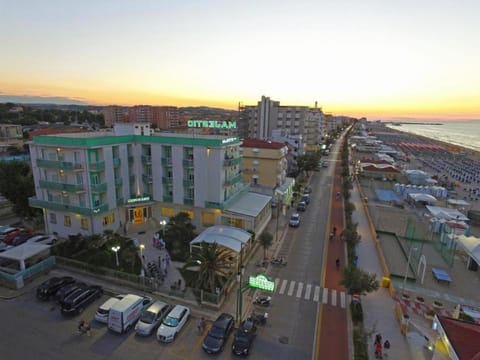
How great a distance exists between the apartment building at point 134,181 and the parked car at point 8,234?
12.7 feet

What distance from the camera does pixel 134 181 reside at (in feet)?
136

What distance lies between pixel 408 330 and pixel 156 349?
20286 millimetres

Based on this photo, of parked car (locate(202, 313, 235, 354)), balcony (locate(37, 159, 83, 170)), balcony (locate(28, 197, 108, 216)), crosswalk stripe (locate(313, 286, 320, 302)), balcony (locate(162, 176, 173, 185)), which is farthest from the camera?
balcony (locate(162, 176, 173, 185))

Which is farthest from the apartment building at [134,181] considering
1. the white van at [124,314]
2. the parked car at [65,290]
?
the white van at [124,314]

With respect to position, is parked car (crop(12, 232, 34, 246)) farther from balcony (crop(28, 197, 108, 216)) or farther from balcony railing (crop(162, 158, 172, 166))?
balcony railing (crop(162, 158, 172, 166))

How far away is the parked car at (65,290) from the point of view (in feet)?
81.7

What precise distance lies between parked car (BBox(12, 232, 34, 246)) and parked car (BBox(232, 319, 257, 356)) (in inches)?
1202

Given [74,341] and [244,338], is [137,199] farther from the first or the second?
[244,338]

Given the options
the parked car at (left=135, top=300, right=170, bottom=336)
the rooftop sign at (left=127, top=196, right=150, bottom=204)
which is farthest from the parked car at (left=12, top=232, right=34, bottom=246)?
the parked car at (left=135, top=300, right=170, bottom=336)

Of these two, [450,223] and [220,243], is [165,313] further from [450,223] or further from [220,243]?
[450,223]

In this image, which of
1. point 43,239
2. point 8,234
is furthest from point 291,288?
point 8,234

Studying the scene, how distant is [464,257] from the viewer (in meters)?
37.8

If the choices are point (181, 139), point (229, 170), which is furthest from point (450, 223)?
point (181, 139)

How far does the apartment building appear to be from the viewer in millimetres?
35312
